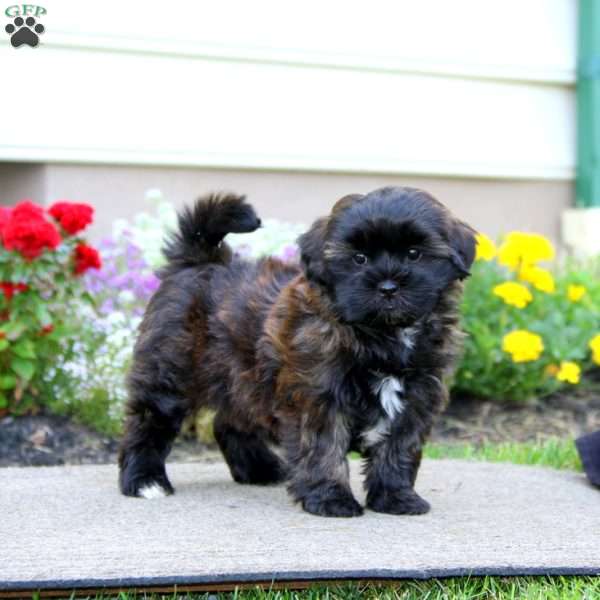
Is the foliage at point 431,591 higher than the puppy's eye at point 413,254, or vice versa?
the puppy's eye at point 413,254

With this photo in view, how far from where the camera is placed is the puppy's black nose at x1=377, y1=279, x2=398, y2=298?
11.6ft

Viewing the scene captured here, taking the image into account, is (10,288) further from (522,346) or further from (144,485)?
(522,346)

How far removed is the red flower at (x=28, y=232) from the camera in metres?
5.33

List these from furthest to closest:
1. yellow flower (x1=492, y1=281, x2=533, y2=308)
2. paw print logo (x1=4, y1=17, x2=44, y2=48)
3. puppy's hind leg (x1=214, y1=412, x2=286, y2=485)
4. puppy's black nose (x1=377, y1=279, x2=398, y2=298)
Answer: paw print logo (x1=4, y1=17, x2=44, y2=48) → yellow flower (x1=492, y1=281, x2=533, y2=308) → puppy's hind leg (x1=214, y1=412, x2=286, y2=485) → puppy's black nose (x1=377, y1=279, x2=398, y2=298)

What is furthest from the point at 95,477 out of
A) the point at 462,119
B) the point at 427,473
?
the point at 462,119

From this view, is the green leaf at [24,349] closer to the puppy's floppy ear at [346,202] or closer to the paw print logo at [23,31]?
the paw print logo at [23,31]

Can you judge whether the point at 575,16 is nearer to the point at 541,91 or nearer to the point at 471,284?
the point at 541,91

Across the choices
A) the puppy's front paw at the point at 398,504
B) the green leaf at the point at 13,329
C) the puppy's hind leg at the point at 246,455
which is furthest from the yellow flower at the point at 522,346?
the green leaf at the point at 13,329

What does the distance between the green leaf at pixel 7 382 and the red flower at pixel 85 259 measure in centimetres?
61

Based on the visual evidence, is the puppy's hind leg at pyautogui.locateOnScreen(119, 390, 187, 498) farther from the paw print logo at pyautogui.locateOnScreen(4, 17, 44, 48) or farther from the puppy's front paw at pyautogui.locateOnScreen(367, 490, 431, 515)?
the paw print logo at pyautogui.locateOnScreen(4, 17, 44, 48)

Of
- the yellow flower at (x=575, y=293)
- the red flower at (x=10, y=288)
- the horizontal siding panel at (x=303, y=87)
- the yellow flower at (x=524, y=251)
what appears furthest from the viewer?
the horizontal siding panel at (x=303, y=87)

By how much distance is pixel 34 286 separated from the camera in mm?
5668

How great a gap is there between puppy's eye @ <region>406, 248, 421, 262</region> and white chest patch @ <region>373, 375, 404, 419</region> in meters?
0.44

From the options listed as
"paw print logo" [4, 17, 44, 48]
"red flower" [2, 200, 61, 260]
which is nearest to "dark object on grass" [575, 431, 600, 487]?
"red flower" [2, 200, 61, 260]
